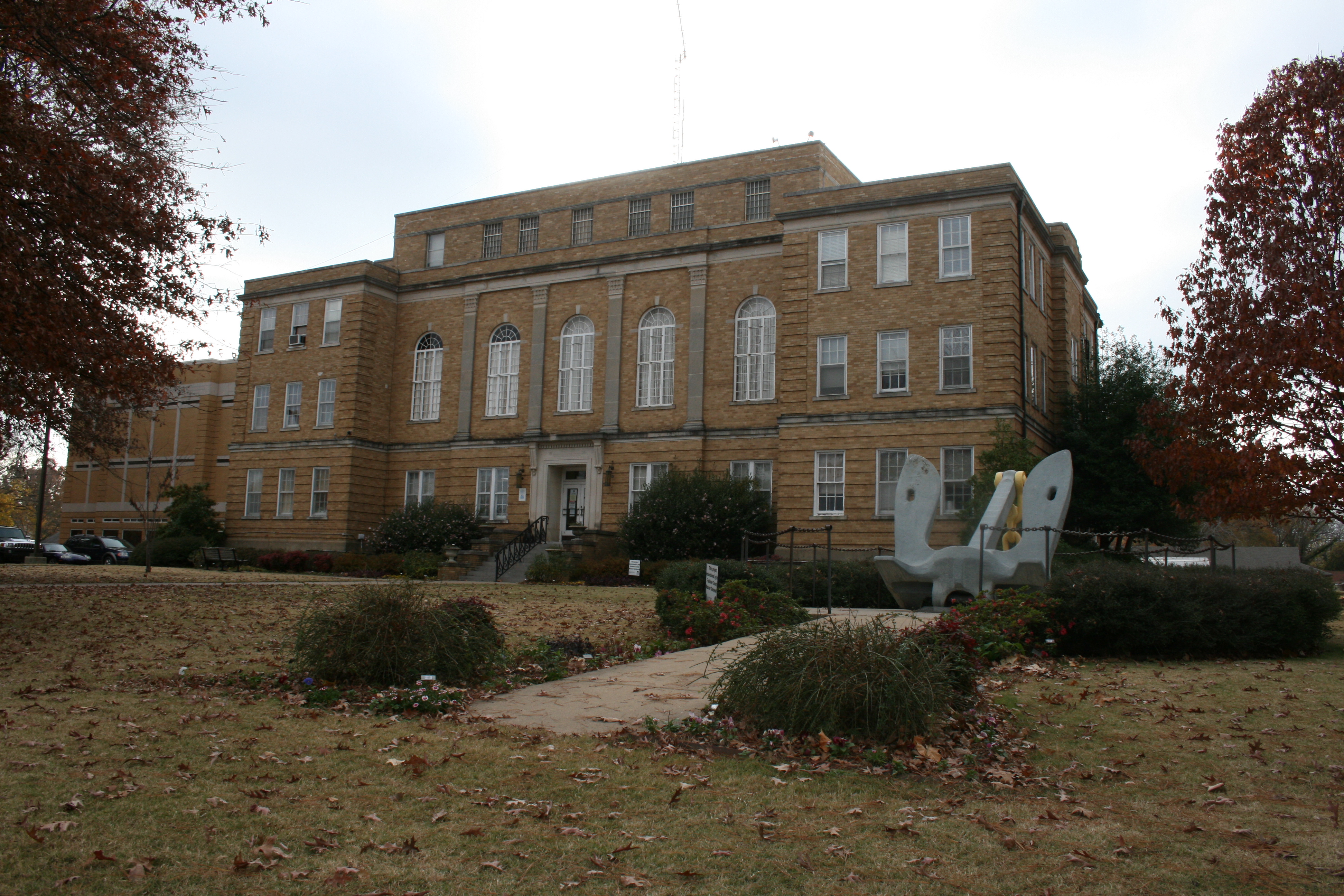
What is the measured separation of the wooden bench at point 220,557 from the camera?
35.1 metres

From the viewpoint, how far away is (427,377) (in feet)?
127

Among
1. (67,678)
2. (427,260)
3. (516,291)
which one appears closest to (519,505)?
(516,291)

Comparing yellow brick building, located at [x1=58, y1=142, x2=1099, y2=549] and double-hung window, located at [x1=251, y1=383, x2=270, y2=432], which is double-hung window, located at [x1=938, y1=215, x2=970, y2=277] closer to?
yellow brick building, located at [x1=58, y1=142, x2=1099, y2=549]

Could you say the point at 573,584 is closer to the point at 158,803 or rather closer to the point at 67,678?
the point at 67,678

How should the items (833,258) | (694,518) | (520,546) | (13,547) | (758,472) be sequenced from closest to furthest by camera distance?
(694,518)
(833,258)
(758,472)
(520,546)
(13,547)

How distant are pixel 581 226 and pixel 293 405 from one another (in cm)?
1379

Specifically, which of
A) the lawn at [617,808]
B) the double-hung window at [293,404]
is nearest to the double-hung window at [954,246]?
the lawn at [617,808]

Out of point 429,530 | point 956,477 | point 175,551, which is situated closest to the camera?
point 956,477

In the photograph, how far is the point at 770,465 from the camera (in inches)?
A: 1244

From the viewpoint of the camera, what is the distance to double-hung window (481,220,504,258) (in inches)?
1524

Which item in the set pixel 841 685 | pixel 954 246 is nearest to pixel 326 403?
pixel 954 246

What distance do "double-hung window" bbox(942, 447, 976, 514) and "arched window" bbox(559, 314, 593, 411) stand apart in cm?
1287

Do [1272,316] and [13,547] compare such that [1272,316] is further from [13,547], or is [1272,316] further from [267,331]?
[13,547]

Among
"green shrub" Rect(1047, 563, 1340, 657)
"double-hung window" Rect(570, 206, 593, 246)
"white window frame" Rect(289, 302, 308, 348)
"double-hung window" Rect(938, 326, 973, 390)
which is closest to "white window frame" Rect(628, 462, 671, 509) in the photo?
"double-hung window" Rect(570, 206, 593, 246)
